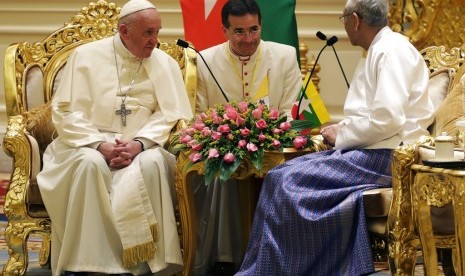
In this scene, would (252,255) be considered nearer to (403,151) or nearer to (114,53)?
(403,151)

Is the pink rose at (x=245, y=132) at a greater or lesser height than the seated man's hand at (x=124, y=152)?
greater

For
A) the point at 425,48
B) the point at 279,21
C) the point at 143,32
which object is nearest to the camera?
the point at 143,32

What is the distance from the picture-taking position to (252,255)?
223 inches

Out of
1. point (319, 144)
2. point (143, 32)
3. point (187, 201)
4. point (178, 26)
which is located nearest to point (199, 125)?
point (187, 201)

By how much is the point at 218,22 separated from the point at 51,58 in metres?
1.30

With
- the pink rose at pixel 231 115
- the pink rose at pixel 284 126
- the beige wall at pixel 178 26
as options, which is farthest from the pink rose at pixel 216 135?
the beige wall at pixel 178 26

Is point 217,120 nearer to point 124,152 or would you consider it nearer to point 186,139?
point 186,139

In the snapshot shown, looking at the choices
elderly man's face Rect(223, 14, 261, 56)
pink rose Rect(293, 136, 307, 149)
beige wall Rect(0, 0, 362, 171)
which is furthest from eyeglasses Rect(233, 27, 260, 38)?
beige wall Rect(0, 0, 362, 171)

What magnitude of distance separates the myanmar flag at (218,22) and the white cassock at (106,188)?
123 cm

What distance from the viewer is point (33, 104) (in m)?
6.82

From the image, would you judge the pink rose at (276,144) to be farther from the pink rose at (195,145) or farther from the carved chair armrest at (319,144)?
the pink rose at (195,145)

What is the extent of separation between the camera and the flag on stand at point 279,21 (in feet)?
25.0

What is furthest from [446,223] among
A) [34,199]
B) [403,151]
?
[34,199]

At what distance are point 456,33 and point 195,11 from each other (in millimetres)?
2128
